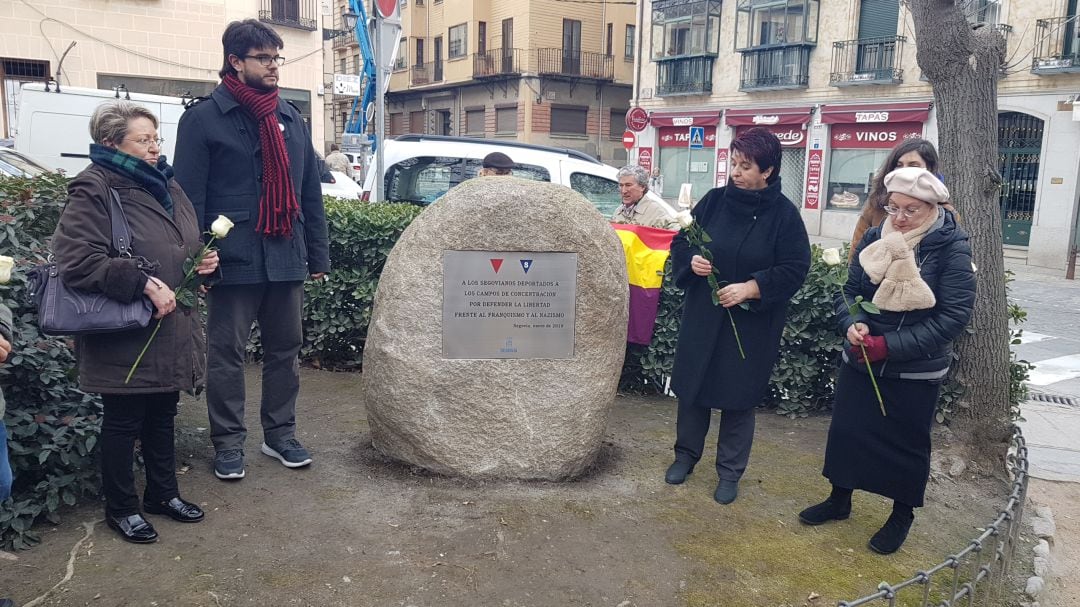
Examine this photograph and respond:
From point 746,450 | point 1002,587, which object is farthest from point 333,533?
point 1002,587

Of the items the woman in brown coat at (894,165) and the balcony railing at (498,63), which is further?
the balcony railing at (498,63)

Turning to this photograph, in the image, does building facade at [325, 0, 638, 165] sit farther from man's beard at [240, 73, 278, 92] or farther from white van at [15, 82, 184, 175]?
man's beard at [240, 73, 278, 92]

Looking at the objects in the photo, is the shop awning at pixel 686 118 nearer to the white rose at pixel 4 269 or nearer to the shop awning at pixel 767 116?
the shop awning at pixel 767 116

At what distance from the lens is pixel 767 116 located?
79.9 ft

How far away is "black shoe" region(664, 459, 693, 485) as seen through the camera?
4238 mm

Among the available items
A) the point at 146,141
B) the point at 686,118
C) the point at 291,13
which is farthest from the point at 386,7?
the point at 686,118

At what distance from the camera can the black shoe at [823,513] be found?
3.86 meters

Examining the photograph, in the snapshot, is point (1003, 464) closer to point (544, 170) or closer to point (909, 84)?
point (544, 170)

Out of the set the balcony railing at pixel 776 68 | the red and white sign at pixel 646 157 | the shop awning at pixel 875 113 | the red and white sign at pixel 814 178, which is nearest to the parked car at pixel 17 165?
the shop awning at pixel 875 113

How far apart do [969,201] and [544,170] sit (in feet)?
16.9

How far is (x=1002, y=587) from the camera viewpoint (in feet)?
11.4

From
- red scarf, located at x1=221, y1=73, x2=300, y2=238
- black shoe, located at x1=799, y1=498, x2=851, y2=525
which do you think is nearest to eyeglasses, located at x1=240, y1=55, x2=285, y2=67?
red scarf, located at x1=221, y1=73, x2=300, y2=238

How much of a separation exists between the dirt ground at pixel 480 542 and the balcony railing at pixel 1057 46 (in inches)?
655

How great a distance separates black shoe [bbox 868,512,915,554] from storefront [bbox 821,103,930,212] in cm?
1926
